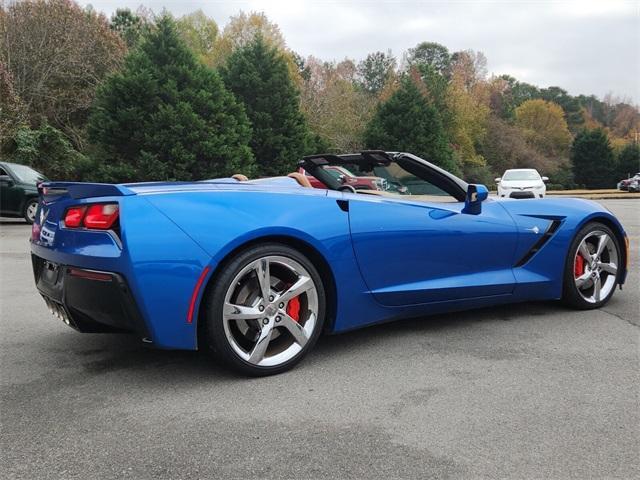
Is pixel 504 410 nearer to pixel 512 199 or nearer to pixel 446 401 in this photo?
pixel 446 401

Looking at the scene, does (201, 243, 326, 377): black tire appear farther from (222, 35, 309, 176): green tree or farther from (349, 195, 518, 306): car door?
(222, 35, 309, 176): green tree

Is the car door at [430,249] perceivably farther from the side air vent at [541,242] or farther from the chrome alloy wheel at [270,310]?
the chrome alloy wheel at [270,310]

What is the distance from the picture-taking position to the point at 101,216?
2.83 m

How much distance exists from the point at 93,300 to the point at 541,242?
3085mm

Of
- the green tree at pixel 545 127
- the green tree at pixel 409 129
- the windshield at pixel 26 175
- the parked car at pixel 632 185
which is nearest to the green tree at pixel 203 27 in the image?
the green tree at pixel 409 129

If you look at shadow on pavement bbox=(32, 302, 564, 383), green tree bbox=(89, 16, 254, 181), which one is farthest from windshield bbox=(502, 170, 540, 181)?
shadow on pavement bbox=(32, 302, 564, 383)

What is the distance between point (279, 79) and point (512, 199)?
25.8 meters

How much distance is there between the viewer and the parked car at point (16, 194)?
12961 mm

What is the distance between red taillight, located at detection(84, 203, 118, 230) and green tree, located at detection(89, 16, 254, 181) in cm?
1955

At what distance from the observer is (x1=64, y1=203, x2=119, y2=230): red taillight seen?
110 inches

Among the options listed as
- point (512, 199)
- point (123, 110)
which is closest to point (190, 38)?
point (123, 110)

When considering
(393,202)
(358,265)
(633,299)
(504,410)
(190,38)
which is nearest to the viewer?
(504,410)

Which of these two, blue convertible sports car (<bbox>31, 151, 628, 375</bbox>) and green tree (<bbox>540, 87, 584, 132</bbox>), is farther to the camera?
green tree (<bbox>540, 87, 584, 132</bbox>)

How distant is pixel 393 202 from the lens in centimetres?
358
